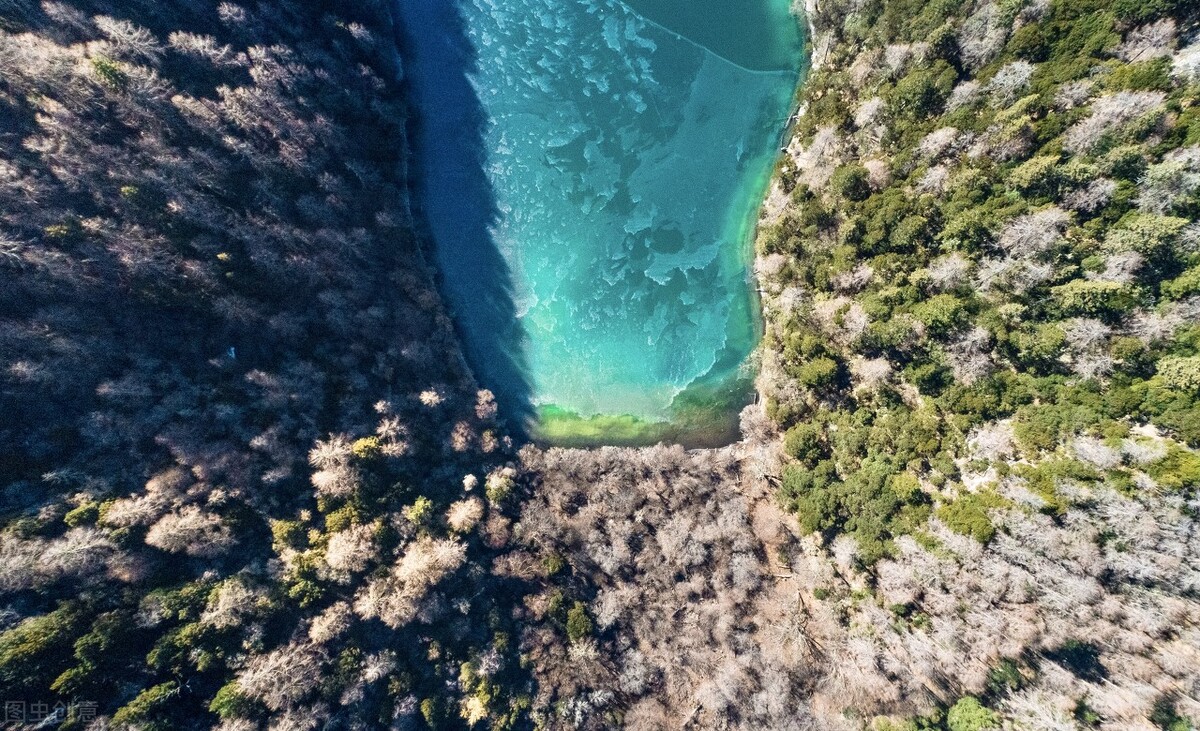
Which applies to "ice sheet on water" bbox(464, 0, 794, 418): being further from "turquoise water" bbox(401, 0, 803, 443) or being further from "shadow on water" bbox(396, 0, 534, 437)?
"shadow on water" bbox(396, 0, 534, 437)

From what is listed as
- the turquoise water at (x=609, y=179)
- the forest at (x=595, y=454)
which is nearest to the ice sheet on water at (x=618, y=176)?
the turquoise water at (x=609, y=179)

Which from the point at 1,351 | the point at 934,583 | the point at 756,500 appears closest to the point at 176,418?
the point at 1,351

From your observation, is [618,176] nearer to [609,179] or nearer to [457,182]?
[609,179]

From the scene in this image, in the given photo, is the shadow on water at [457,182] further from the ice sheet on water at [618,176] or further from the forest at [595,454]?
the forest at [595,454]

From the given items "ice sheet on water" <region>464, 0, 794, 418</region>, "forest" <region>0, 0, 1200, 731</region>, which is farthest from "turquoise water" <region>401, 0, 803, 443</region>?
"forest" <region>0, 0, 1200, 731</region>

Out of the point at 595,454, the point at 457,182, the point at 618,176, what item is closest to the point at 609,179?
the point at 618,176

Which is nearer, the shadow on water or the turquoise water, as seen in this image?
the turquoise water

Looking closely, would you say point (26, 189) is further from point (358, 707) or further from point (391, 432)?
point (358, 707)
